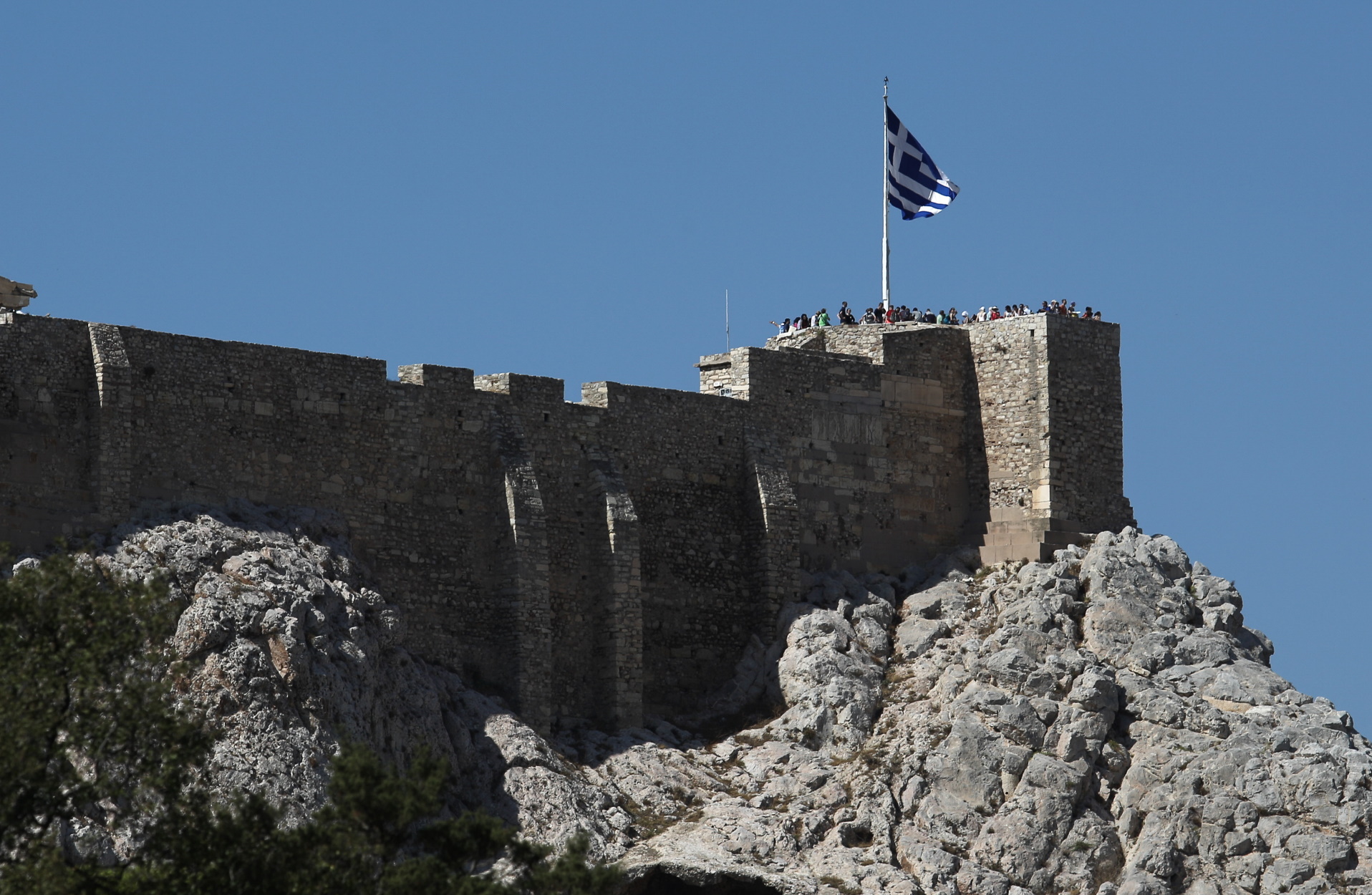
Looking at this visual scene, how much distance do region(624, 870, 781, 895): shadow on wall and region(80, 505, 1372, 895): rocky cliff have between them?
0.26ft

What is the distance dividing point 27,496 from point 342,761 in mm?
15239

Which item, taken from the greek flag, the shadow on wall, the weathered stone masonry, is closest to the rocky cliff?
the shadow on wall

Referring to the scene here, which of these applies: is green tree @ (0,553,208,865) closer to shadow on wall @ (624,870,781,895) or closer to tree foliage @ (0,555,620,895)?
tree foliage @ (0,555,620,895)

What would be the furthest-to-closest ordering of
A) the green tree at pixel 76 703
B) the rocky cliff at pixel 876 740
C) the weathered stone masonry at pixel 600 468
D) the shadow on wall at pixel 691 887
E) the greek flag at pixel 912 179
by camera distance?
the greek flag at pixel 912 179 < the weathered stone masonry at pixel 600 468 < the shadow on wall at pixel 691 887 < the rocky cliff at pixel 876 740 < the green tree at pixel 76 703

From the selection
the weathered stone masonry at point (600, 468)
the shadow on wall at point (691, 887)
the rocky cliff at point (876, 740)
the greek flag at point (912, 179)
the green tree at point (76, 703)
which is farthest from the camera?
the greek flag at point (912, 179)

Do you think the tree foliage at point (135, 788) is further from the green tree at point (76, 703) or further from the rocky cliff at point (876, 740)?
the rocky cliff at point (876, 740)

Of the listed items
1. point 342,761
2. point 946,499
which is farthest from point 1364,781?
point 342,761

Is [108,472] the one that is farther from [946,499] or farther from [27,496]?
[946,499]

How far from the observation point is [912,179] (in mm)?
68188

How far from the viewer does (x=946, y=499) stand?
65.9 meters

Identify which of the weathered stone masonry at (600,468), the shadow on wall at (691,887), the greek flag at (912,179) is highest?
the greek flag at (912,179)

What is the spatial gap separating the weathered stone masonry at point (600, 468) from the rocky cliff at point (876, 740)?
1159 mm

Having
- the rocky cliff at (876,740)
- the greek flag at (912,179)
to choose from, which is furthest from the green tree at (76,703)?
the greek flag at (912,179)

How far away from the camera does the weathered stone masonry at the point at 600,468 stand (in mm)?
54781
